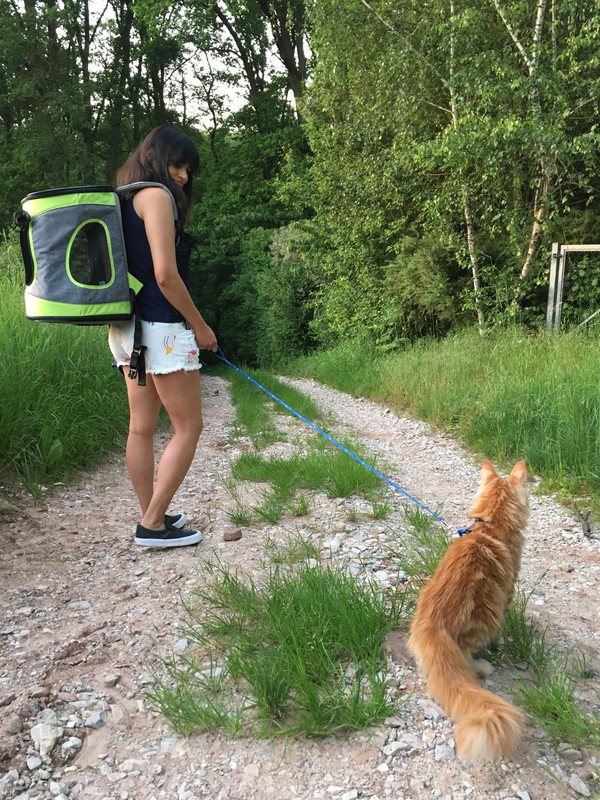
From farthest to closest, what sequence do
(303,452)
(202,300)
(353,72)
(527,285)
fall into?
(202,300) < (353,72) < (527,285) < (303,452)

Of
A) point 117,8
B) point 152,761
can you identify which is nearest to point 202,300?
point 117,8

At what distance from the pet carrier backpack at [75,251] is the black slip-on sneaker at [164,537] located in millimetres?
1270

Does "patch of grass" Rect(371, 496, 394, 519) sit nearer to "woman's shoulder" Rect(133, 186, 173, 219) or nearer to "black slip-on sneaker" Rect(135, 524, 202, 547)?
"black slip-on sneaker" Rect(135, 524, 202, 547)

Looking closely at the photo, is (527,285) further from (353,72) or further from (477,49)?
(353,72)

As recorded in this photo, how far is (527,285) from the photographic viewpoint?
362 inches

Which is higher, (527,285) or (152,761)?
(527,285)

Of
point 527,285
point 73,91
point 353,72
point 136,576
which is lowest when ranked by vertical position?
point 136,576

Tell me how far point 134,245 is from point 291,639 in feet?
6.72

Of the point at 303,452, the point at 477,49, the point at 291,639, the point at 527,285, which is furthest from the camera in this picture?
the point at 527,285

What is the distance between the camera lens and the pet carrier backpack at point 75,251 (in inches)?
102

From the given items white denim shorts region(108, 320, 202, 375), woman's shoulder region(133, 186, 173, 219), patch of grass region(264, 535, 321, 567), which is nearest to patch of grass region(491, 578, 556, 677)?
patch of grass region(264, 535, 321, 567)

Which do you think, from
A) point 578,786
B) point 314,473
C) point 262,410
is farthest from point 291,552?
point 262,410

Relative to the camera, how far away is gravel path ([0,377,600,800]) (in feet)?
5.10

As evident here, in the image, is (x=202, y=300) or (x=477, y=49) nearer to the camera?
(x=477, y=49)
